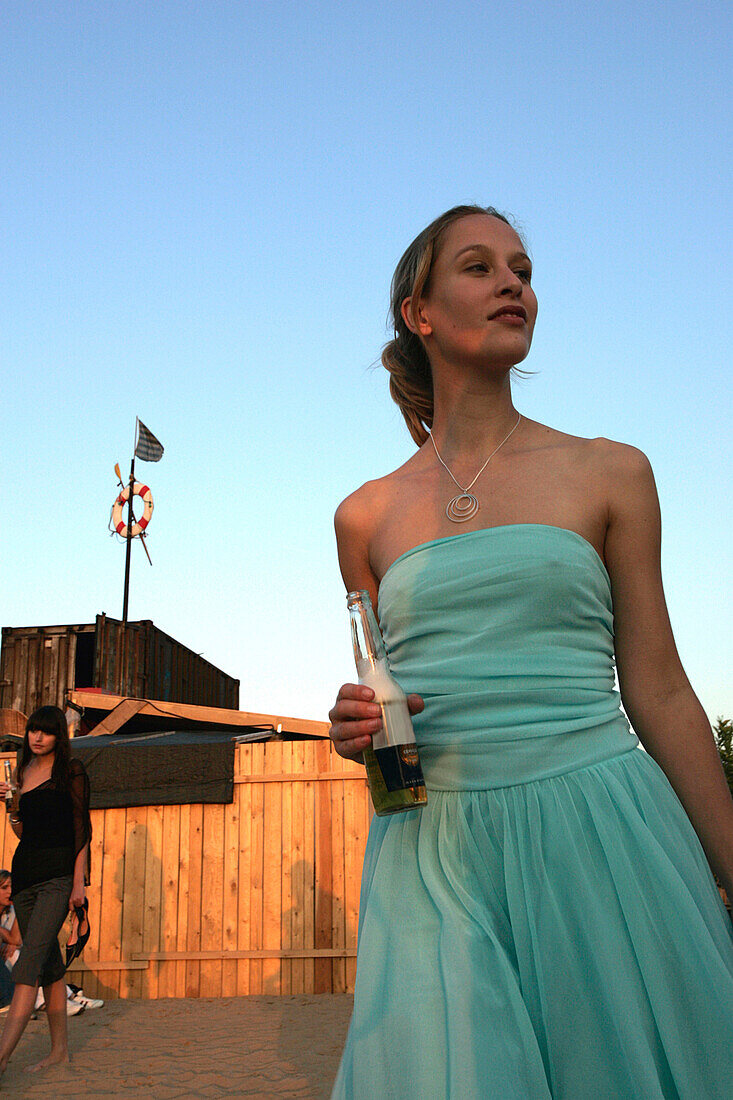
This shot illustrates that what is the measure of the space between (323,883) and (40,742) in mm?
4068

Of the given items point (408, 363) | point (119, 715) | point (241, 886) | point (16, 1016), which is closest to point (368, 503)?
point (408, 363)

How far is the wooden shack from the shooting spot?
615 inches

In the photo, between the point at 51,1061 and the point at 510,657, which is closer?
the point at 510,657

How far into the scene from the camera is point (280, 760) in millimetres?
9492

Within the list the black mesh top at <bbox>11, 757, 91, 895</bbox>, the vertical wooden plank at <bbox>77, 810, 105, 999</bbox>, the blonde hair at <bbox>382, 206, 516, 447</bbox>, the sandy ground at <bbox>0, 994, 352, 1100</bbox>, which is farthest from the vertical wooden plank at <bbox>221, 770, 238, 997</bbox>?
the blonde hair at <bbox>382, 206, 516, 447</bbox>

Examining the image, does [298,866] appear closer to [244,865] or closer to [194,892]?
[244,865]

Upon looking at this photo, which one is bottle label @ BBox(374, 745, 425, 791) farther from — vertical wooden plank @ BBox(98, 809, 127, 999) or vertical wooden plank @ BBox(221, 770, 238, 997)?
vertical wooden plank @ BBox(98, 809, 127, 999)

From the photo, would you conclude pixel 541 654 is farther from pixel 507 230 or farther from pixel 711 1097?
pixel 507 230

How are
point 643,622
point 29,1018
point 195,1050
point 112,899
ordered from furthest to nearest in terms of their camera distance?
point 112,899 < point 195,1050 < point 29,1018 < point 643,622

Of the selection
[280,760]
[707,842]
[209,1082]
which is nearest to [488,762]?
[707,842]

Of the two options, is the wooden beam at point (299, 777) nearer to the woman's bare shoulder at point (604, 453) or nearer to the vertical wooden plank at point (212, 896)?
the vertical wooden plank at point (212, 896)

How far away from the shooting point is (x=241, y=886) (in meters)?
9.20

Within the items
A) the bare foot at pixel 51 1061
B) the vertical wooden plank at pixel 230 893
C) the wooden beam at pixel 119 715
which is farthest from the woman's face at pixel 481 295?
the wooden beam at pixel 119 715

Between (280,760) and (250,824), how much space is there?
684 millimetres
